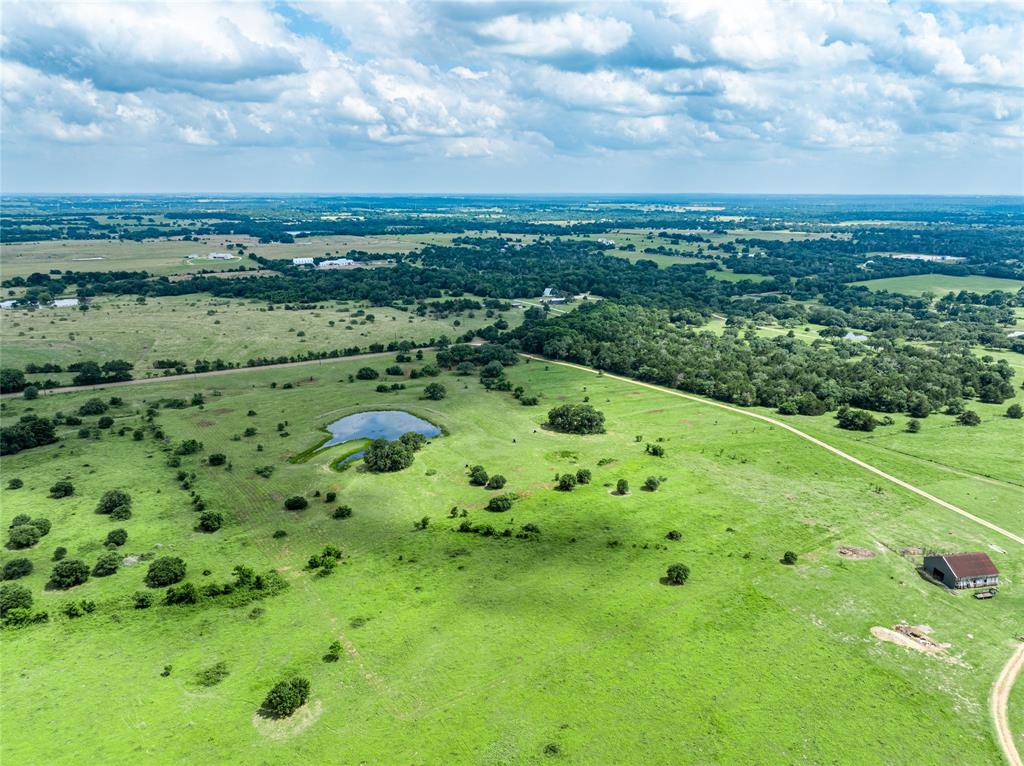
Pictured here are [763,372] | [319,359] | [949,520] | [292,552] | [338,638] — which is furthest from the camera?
[319,359]

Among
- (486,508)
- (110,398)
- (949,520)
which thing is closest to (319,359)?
(110,398)

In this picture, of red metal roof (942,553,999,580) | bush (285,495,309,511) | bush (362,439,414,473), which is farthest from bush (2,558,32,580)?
red metal roof (942,553,999,580)

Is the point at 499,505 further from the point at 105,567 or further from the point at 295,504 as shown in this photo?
the point at 105,567

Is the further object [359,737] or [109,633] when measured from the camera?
[109,633]

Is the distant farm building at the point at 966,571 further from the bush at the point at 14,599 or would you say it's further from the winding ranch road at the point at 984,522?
the bush at the point at 14,599

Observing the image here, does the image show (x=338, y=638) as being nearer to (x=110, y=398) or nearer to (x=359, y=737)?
(x=359, y=737)

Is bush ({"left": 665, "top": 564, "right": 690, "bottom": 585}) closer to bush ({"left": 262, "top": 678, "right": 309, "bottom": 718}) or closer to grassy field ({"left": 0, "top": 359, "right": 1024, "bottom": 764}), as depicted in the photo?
grassy field ({"left": 0, "top": 359, "right": 1024, "bottom": 764})
